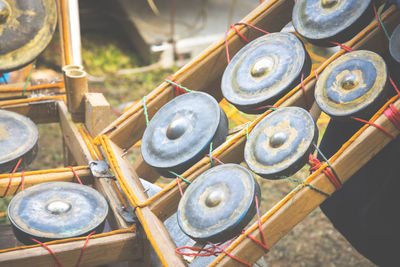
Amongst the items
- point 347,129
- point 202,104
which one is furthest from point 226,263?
point 347,129

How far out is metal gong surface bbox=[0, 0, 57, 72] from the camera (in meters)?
2.31

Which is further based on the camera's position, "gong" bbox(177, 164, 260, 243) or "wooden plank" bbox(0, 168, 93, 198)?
"wooden plank" bbox(0, 168, 93, 198)

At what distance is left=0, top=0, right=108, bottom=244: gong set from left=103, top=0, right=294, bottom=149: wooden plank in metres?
0.32

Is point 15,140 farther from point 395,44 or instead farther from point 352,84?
point 395,44

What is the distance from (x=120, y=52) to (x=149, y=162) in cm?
446

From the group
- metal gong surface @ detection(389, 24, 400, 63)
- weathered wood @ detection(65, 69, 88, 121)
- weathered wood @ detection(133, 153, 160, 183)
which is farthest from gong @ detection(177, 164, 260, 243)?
weathered wood @ detection(65, 69, 88, 121)

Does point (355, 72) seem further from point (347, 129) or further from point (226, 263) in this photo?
point (226, 263)

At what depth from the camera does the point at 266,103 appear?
168cm

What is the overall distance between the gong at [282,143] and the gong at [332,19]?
1.11ft

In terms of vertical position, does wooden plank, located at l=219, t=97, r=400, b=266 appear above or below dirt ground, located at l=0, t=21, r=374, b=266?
above

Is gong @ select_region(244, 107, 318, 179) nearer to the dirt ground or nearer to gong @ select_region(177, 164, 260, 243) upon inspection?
gong @ select_region(177, 164, 260, 243)

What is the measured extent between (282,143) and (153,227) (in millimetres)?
577

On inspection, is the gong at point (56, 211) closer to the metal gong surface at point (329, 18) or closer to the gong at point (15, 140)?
the gong at point (15, 140)

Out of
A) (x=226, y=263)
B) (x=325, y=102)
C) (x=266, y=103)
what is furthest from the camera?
(x=266, y=103)
